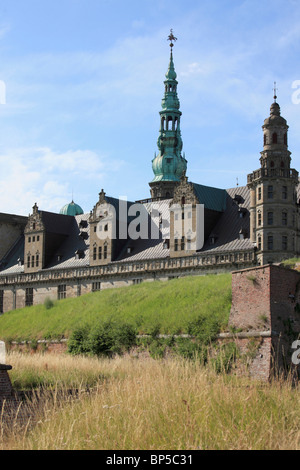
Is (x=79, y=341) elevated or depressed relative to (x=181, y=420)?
elevated

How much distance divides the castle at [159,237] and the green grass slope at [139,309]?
1003 cm

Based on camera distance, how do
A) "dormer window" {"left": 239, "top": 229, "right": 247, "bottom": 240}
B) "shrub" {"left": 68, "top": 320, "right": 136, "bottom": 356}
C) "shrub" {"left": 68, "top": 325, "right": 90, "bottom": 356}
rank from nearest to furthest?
"shrub" {"left": 68, "top": 320, "right": 136, "bottom": 356}
"shrub" {"left": 68, "top": 325, "right": 90, "bottom": 356}
"dormer window" {"left": 239, "top": 229, "right": 247, "bottom": 240}

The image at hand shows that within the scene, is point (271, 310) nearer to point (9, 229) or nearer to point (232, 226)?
point (232, 226)

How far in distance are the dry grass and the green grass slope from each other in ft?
50.7

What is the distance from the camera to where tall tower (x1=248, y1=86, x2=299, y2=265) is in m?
48.6

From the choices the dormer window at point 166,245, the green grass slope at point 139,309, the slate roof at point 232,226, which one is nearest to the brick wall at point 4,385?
the green grass slope at point 139,309

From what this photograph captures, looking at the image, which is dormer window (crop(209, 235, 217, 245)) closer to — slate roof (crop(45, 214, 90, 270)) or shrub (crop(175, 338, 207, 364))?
slate roof (crop(45, 214, 90, 270))

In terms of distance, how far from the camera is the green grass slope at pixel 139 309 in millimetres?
30969

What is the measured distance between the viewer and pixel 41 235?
64.2 m

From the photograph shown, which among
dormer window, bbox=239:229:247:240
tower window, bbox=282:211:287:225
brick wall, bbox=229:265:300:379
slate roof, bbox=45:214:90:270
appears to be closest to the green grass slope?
brick wall, bbox=229:265:300:379

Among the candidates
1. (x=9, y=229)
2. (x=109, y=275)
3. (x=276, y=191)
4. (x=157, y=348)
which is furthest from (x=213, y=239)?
(x=9, y=229)

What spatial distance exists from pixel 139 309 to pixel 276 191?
1766cm

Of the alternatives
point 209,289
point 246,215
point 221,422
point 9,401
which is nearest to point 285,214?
point 246,215

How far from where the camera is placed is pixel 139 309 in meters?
35.8
